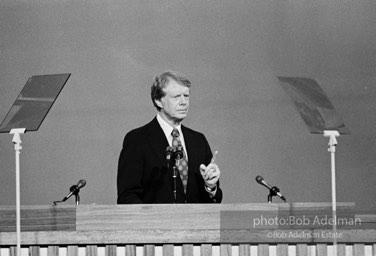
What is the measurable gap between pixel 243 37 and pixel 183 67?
540 millimetres

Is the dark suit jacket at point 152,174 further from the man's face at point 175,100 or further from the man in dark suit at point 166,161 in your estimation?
the man's face at point 175,100

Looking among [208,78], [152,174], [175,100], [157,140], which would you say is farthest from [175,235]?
[208,78]

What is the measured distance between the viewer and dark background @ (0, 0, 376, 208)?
8.16m

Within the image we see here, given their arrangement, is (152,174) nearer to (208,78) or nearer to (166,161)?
(166,161)

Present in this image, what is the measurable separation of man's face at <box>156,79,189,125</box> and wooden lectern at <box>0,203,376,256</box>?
839 millimetres

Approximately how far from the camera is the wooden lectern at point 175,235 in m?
4.96

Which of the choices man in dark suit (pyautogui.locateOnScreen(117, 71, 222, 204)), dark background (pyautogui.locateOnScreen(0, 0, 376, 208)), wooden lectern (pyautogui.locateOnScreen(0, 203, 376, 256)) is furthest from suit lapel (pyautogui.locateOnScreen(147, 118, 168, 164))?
dark background (pyautogui.locateOnScreen(0, 0, 376, 208))

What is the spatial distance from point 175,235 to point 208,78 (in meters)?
3.41

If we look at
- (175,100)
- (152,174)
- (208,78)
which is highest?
(208,78)

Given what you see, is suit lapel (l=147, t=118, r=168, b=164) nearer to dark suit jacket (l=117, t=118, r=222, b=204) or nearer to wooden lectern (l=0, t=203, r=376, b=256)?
dark suit jacket (l=117, t=118, r=222, b=204)

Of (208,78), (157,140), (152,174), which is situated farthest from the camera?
(208,78)

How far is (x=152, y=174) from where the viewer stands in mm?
5633

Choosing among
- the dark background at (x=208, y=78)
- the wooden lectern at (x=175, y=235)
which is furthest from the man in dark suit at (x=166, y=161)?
the dark background at (x=208, y=78)

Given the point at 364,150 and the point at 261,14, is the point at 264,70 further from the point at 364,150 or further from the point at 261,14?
the point at 364,150
